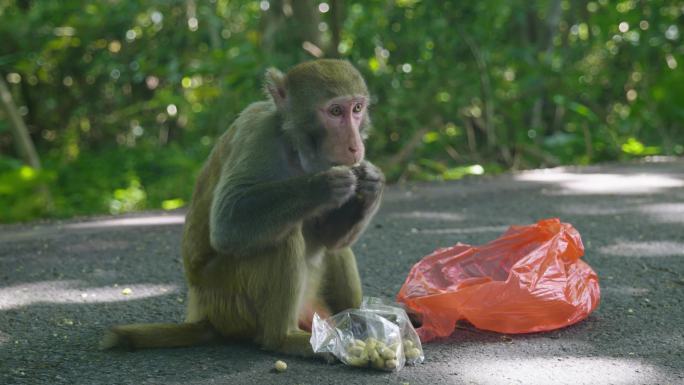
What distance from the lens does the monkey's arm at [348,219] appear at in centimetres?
362

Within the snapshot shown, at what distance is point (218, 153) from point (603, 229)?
11.6ft

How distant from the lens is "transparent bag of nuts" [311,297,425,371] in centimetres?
326

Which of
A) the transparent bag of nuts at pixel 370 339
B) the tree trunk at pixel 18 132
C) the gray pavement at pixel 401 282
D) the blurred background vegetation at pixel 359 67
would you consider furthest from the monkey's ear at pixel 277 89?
the tree trunk at pixel 18 132

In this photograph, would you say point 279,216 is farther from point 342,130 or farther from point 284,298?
point 342,130

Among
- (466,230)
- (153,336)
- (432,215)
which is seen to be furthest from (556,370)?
(432,215)

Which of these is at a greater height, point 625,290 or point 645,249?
point 625,290

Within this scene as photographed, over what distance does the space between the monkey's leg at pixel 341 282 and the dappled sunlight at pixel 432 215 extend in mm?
3128

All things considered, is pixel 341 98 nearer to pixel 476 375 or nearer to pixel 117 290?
pixel 476 375

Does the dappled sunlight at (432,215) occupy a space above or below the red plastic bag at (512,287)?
below

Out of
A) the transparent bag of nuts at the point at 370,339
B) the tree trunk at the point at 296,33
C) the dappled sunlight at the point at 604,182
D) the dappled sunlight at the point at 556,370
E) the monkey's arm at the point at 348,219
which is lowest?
the dappled sunlight at the point at 604,182

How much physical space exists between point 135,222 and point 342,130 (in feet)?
14.0

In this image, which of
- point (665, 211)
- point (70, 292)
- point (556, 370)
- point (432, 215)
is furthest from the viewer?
point (432, 215)

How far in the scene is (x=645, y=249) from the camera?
17.8ft

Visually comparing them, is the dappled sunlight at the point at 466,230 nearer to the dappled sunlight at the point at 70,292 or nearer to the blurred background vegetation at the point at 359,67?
the dappled sunlight at the point at 70,292
